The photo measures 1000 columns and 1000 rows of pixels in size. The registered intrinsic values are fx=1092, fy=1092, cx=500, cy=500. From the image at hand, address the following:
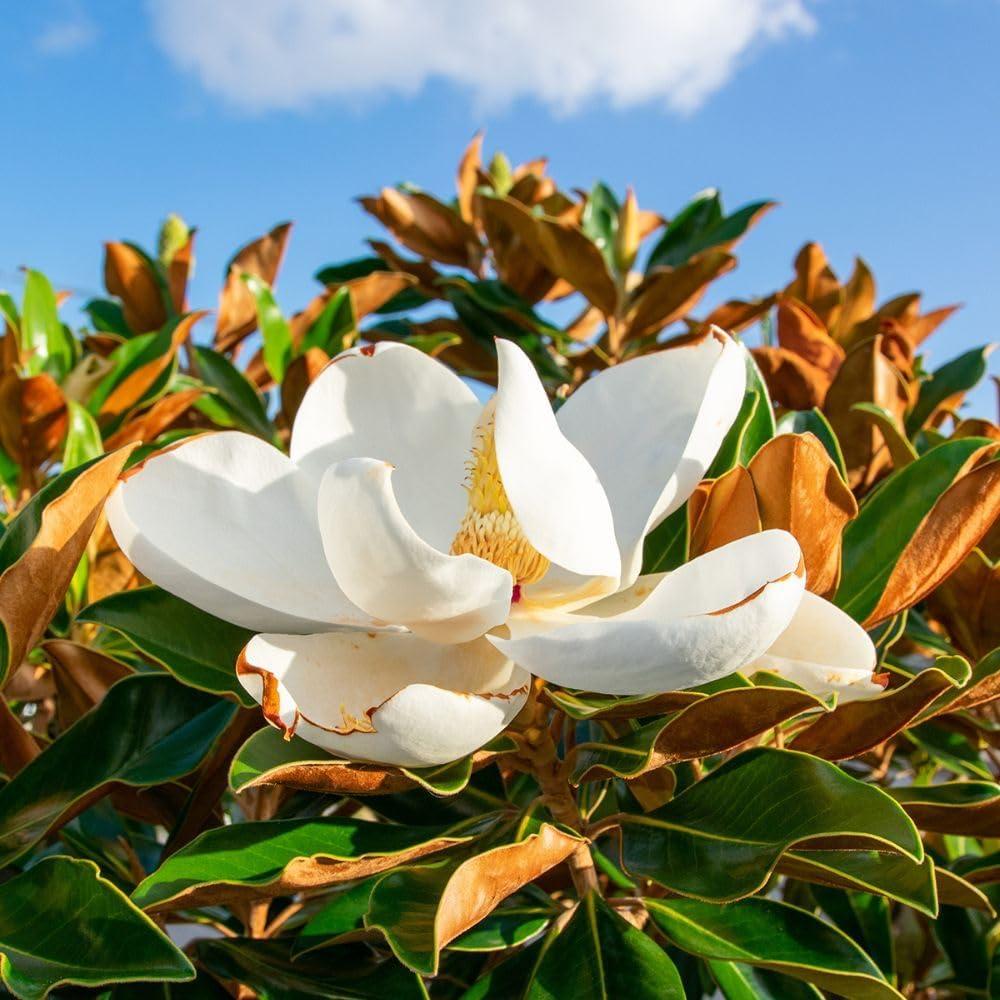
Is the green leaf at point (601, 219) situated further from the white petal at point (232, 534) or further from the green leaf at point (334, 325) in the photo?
the white petal at point (232, 534)

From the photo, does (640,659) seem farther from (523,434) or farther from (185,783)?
(185,783)

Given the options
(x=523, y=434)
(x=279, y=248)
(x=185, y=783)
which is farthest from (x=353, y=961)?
(x=279, y=248)

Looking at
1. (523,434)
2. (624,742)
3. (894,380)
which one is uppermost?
(894,380)

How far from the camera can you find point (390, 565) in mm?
801

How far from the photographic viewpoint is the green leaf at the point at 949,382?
205 cm

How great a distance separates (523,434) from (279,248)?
7.57 ft

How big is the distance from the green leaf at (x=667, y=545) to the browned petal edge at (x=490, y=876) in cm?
31

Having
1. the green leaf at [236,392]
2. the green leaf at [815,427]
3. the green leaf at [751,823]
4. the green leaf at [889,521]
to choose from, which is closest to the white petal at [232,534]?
the green leaf at [751,823]

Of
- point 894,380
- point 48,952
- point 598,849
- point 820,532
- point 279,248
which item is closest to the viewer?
point 48,952

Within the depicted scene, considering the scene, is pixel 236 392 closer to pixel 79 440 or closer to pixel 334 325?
pixel 334 325

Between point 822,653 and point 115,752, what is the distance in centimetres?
73

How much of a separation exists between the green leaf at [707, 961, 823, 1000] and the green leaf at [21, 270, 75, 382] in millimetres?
1728

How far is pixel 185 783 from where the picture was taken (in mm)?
1277

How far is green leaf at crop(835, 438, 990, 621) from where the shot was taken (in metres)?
1.11
